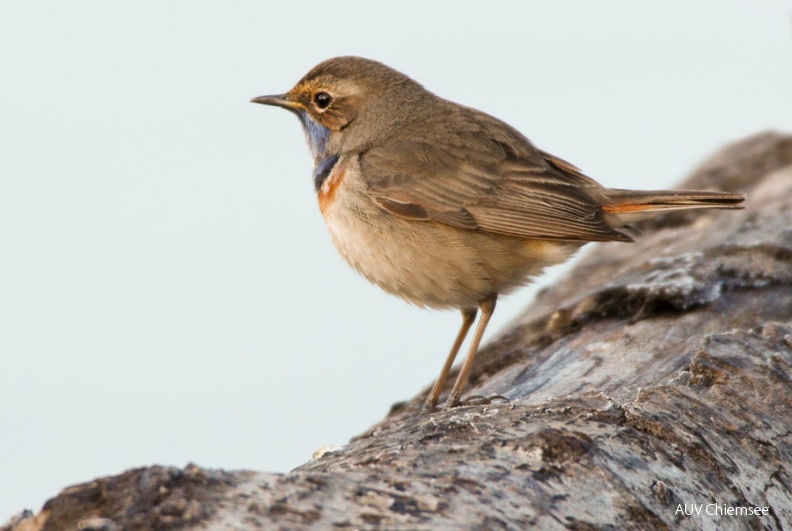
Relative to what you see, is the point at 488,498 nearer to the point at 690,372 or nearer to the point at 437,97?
the point at 690,372

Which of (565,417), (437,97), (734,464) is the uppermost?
(437,97)

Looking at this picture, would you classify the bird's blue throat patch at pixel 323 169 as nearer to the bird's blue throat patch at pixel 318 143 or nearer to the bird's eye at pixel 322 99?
the bird's blue throat patch at pixel 318 143

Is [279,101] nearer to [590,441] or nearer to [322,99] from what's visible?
[322,99]

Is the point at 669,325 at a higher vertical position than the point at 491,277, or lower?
lower

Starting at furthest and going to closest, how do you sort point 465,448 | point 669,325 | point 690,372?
point 669,325
point 690,372
point 465,448

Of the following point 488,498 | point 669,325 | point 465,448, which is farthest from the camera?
Answer: point 669,325

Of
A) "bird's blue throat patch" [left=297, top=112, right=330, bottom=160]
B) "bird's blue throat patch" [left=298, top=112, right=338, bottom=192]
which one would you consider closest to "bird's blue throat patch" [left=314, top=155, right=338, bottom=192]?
"bird's blue throat patch" [left=298, top=112, right=338, bottom=192]

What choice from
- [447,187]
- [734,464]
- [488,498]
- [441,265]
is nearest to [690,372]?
[734,464]
